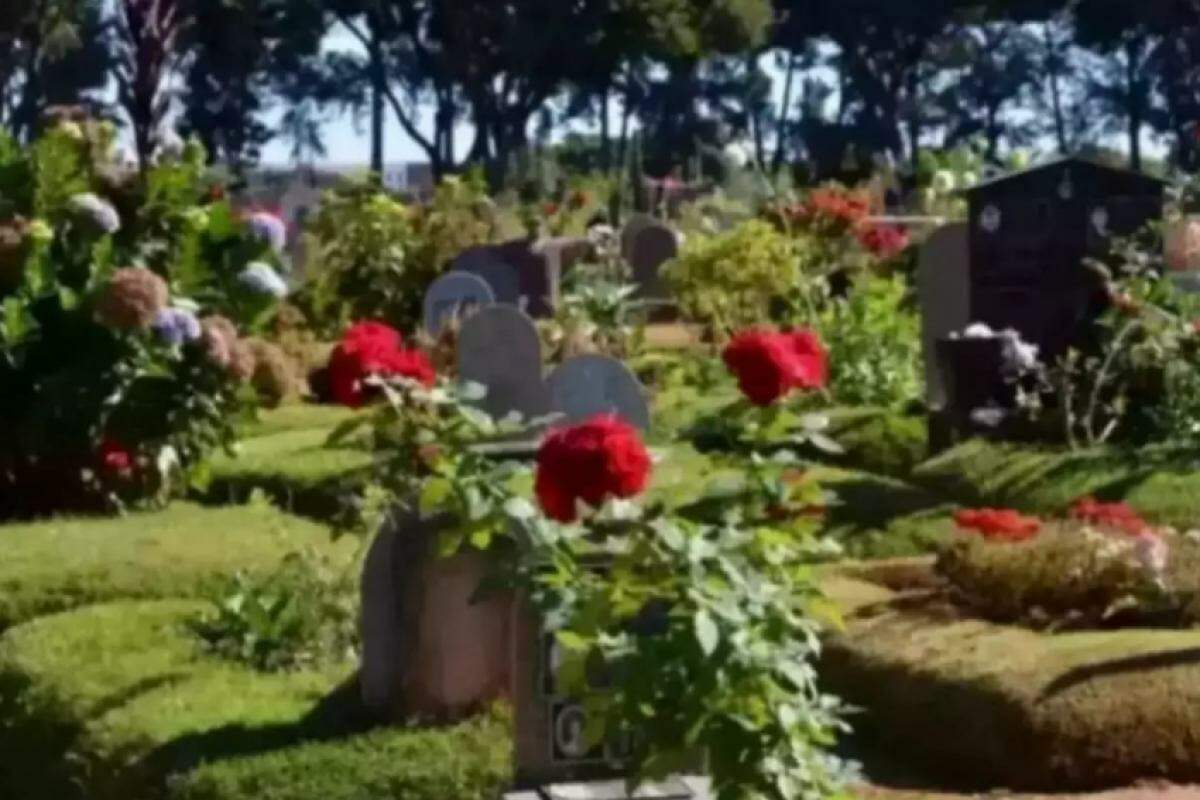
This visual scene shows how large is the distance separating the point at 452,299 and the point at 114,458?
4766 mm

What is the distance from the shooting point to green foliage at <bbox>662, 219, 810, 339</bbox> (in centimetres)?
1762

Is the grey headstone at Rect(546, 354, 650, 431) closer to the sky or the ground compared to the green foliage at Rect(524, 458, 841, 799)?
closer to the sky

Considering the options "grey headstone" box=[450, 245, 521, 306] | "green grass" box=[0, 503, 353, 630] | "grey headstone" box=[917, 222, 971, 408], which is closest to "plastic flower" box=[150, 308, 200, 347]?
"green grass" box=[0, 503, 353, 630]

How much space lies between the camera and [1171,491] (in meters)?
10.7

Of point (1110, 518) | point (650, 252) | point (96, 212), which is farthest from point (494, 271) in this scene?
point (1110, 518)

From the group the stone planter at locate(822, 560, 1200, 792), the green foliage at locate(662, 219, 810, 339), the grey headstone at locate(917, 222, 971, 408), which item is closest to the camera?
the stone planter at locate(822, 560, 1200, 792)

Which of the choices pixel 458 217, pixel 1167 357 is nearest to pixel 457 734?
pixel 1167 357

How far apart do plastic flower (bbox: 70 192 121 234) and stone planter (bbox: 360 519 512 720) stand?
479 cm

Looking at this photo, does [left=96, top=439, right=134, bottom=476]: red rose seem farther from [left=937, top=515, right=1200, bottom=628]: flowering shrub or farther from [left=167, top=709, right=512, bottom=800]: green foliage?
[left=167, top=709, right=512, bottom=800]: green foliage

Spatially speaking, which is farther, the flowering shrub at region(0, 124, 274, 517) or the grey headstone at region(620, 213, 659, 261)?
the grey headstone at region(620, 213, 659, 261)

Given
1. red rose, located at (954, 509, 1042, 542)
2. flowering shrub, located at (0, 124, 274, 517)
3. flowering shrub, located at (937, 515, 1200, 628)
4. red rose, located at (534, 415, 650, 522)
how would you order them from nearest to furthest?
1. red rose, located at (534, 415, 650, 522)
2. flowering shrub, located at (937, 515, 1200, 628)
3. red rose, located at (954, 509, 1042, 542)
4. flowering shrub, located at (0, 124, 274, 517)

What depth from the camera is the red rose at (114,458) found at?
1102cm

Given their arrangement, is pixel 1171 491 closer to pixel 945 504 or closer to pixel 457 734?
pixel 945 504

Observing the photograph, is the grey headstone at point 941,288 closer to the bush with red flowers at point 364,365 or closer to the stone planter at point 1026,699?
the stone planter at point 1026,699
